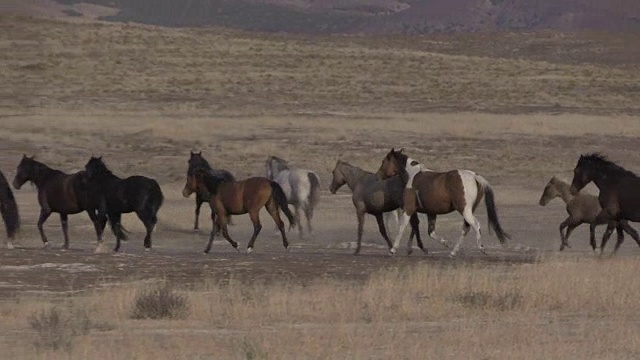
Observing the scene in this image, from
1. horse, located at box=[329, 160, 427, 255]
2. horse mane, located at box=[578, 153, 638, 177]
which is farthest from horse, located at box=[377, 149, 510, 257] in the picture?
horse mane, located at box=[578, 153, 638, 177]

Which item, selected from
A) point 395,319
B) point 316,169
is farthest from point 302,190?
point 395,319

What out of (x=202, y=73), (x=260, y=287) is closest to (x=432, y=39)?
(x=202, y=73)

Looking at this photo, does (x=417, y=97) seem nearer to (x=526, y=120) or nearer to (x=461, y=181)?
(x=526, y=120)

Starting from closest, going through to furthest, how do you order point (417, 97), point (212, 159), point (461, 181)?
point (461, 181)
point (212, 159)
point (417, 97)

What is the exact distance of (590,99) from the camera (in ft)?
208

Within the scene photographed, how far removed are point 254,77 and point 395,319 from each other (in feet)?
171

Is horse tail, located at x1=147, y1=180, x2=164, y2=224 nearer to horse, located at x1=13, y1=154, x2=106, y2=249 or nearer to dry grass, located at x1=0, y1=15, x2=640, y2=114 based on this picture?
horse, located at x1=13, y1=154, x2=106, y2=249

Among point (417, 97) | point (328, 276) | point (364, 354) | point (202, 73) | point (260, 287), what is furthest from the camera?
point (202, 73)

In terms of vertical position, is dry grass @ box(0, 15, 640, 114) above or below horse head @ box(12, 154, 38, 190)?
below

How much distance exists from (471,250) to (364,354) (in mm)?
12500

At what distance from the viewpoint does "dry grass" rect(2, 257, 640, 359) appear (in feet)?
42.0

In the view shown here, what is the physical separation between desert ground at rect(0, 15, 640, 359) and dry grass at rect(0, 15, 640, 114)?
0.19m

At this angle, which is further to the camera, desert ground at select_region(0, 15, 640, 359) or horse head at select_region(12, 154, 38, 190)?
horse head at select_region(12, 154, 38, 190)

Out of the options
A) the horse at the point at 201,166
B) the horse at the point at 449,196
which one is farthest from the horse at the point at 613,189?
the horse at the point at 201,166
